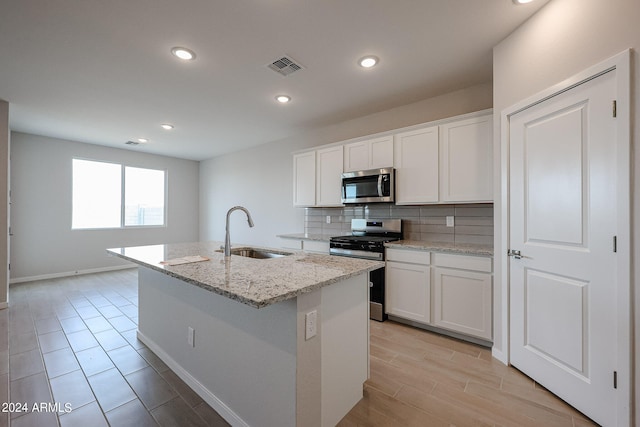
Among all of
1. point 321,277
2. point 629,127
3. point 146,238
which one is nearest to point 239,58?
point 321,277

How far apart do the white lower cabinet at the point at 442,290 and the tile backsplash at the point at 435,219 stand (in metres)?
0.53

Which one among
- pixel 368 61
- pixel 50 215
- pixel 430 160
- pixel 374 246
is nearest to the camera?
pixel 368 61

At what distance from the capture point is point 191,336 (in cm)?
190

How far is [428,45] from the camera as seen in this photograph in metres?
2.23

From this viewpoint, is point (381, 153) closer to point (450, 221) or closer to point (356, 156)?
point (356, 156)

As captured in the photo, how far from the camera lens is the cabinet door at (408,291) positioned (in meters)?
2.76

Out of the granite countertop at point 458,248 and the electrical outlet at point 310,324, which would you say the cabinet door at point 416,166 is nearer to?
the granite countertop at point 458,248

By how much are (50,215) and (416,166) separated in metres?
6.25

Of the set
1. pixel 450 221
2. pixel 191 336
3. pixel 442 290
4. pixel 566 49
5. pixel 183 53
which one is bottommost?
pixel 191 336

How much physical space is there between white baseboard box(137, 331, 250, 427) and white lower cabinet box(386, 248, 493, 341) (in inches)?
75.7

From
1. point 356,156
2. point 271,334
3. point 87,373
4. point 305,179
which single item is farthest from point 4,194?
point 356,156

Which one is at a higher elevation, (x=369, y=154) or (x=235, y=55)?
(x=235, y=55)

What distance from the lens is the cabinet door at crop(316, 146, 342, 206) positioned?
3.76 meters

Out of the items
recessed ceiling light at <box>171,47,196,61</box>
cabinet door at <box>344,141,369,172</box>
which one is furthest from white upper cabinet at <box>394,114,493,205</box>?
recessed ceiling light at <box>171,47,196,61</box>
